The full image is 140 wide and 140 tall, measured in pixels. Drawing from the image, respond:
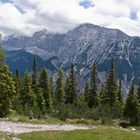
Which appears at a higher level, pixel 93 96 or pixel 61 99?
pixel 93 96

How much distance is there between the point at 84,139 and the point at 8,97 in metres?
44.3

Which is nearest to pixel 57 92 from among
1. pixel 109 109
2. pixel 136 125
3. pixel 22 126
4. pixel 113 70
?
pixel 113 70

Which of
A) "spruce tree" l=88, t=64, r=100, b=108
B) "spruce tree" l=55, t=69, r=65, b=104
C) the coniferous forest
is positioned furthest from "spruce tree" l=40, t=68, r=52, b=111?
"spruce tree" l=55, t=69, r=65, b=104

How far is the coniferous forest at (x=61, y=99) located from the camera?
294ft

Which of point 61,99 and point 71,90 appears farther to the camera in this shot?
point 61,99

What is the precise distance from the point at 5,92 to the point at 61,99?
5071 cm

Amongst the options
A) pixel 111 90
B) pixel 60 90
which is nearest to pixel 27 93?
pixel 60 90

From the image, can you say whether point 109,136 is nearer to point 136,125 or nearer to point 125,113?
point 136,125

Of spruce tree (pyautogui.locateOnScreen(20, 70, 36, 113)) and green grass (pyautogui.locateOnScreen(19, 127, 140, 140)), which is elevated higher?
spruce tree (pyautogui.locateOnScreen(20, 70, 36, 113))

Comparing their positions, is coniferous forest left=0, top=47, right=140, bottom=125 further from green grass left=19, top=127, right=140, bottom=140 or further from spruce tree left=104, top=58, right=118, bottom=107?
green grass left=19, top=127, right=140, bottom=140

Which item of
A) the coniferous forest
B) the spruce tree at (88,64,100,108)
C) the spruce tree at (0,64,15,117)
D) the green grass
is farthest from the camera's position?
the spruce tree at (88,64,100,108)

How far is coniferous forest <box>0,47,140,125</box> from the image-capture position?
89625 millimetres

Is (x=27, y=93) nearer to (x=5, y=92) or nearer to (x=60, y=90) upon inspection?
(x=60, y=90)

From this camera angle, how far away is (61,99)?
136000 mm
